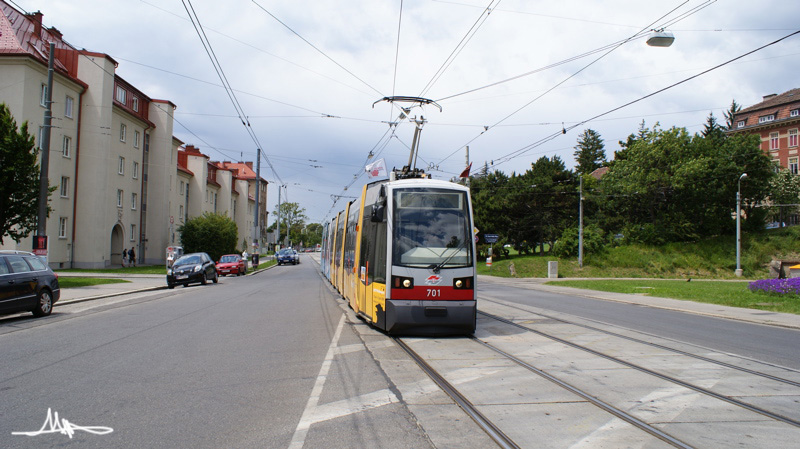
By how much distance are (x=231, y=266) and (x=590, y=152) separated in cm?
7017

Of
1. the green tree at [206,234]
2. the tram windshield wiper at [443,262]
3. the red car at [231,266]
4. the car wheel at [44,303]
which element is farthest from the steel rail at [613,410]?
the green tree at [206,234]

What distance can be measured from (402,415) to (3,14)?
39.3 metres

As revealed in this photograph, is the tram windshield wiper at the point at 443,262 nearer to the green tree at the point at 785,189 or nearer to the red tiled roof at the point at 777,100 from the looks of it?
the green tree at the point at 785,189

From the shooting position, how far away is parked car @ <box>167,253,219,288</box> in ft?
82.9

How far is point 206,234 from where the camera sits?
48125mm

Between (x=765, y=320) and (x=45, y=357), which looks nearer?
(x=45, y=357)

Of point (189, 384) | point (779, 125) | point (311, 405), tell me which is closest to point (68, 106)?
point (189, 384)

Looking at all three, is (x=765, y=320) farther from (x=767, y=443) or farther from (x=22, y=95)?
(x=22, y=95)

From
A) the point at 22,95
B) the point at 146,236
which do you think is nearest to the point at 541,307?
the point at 22,95

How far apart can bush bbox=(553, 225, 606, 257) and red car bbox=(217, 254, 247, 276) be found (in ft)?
86.1

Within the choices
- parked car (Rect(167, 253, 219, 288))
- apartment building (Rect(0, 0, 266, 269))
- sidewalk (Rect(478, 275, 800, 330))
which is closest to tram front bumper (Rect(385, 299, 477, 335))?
sidewalk (Rect(478, 275, 800, 330))

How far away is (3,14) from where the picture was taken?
32.7 m

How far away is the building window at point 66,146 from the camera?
34625mm

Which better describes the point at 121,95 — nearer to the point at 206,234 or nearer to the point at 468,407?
the point at 206,234
